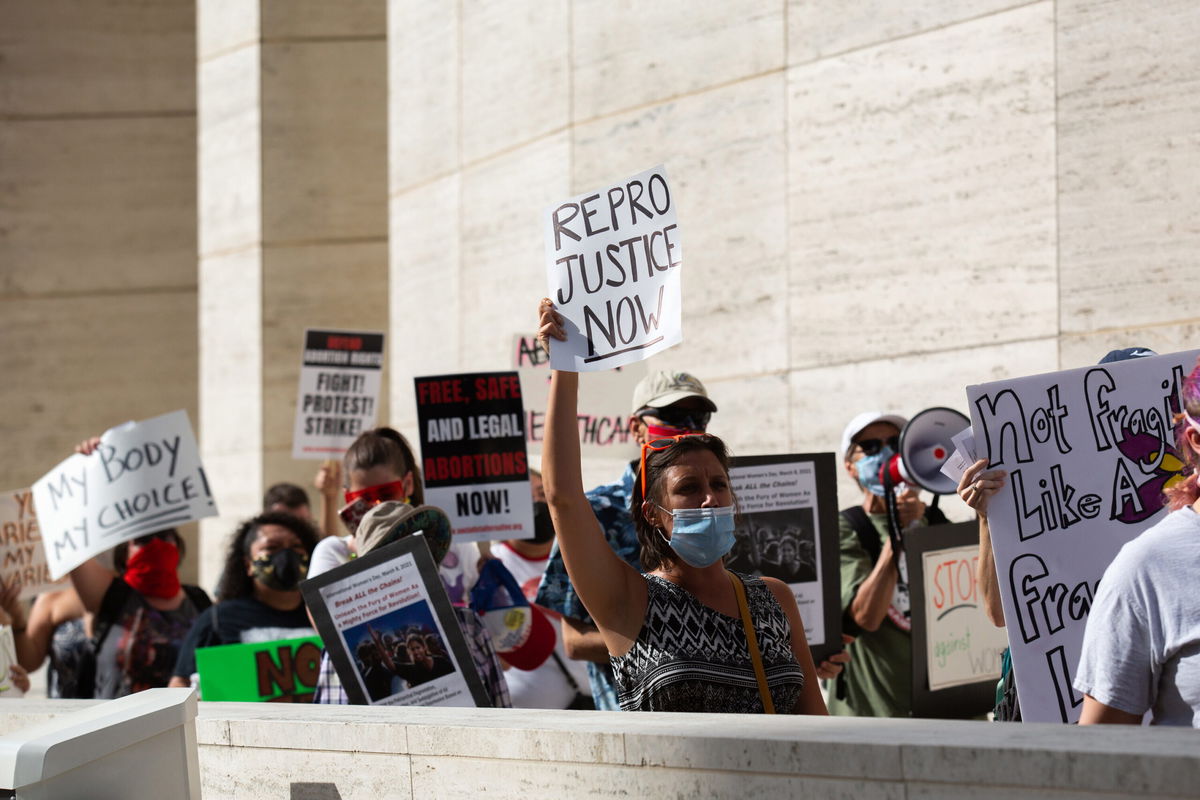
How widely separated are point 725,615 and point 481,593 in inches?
79.9

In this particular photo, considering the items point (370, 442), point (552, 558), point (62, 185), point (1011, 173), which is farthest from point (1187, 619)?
point (62, 185)

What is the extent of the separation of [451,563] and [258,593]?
99cm

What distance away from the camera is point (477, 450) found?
6801mm

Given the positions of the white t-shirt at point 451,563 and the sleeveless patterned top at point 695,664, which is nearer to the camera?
the sleeveless patterned top at point 695,664

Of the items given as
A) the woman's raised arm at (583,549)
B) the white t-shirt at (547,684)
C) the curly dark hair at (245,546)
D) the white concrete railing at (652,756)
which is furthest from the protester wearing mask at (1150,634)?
the curly dark hair at (245,546)

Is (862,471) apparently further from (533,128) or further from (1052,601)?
(533,128)

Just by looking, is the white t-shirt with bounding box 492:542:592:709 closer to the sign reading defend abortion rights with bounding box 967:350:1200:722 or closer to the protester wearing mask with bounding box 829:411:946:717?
the protester wearing mask with bounding box 829:411:946:717

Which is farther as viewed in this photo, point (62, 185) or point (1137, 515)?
point (62, 185)

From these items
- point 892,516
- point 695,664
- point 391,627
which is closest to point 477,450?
point 892,516

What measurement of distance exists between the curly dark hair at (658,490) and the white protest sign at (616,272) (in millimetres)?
287

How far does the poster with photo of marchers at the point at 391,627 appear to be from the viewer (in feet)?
15.5

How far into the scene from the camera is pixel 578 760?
3.44 metres

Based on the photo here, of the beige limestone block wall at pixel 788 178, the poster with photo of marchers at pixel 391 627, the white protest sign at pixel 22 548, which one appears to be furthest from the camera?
the white protest sign at pixel 22 548

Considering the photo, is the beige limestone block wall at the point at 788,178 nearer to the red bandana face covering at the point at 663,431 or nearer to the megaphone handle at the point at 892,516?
the megaphone handle at the point at 892,516
